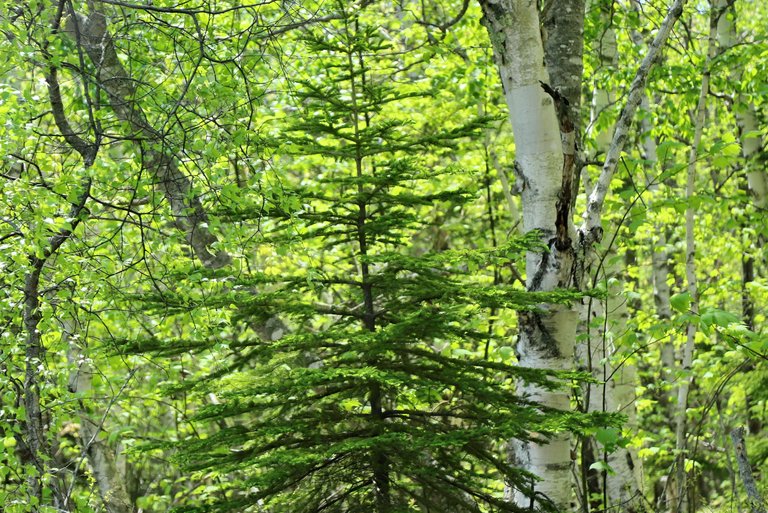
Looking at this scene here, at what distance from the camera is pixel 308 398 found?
4.25m

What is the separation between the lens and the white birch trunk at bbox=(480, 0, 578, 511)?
13.7 feet

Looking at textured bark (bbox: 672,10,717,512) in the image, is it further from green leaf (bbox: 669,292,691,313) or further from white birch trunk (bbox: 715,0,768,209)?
white birch trunk (bbox: 715,0,768,209)

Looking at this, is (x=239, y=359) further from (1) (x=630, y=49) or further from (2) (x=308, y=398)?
(1) (x=630, y=49)

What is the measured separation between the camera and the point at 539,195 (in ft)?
13.8

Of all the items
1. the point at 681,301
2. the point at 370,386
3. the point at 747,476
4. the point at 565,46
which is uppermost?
the point at 565,46

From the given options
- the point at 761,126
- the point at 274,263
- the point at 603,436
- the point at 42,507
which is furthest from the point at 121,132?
the point at 761,126

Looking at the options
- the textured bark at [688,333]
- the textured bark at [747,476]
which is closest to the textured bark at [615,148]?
the textured bark at [688,333]

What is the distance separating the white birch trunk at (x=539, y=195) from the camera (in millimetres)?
4188

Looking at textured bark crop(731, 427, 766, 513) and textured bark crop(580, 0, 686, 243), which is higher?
textured bark crop(580, 0, 686, 243)

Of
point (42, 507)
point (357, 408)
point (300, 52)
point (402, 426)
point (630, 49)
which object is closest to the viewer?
point (402, 426)

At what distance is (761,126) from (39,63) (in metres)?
7.98

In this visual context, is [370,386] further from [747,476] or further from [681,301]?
[747,476]

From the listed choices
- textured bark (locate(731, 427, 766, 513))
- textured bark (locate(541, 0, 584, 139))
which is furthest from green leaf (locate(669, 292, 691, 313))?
textured bark (locate(541, 0, 584, 139))

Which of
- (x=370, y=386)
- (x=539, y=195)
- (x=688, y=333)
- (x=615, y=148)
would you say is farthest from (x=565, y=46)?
(x=370, y=386)
